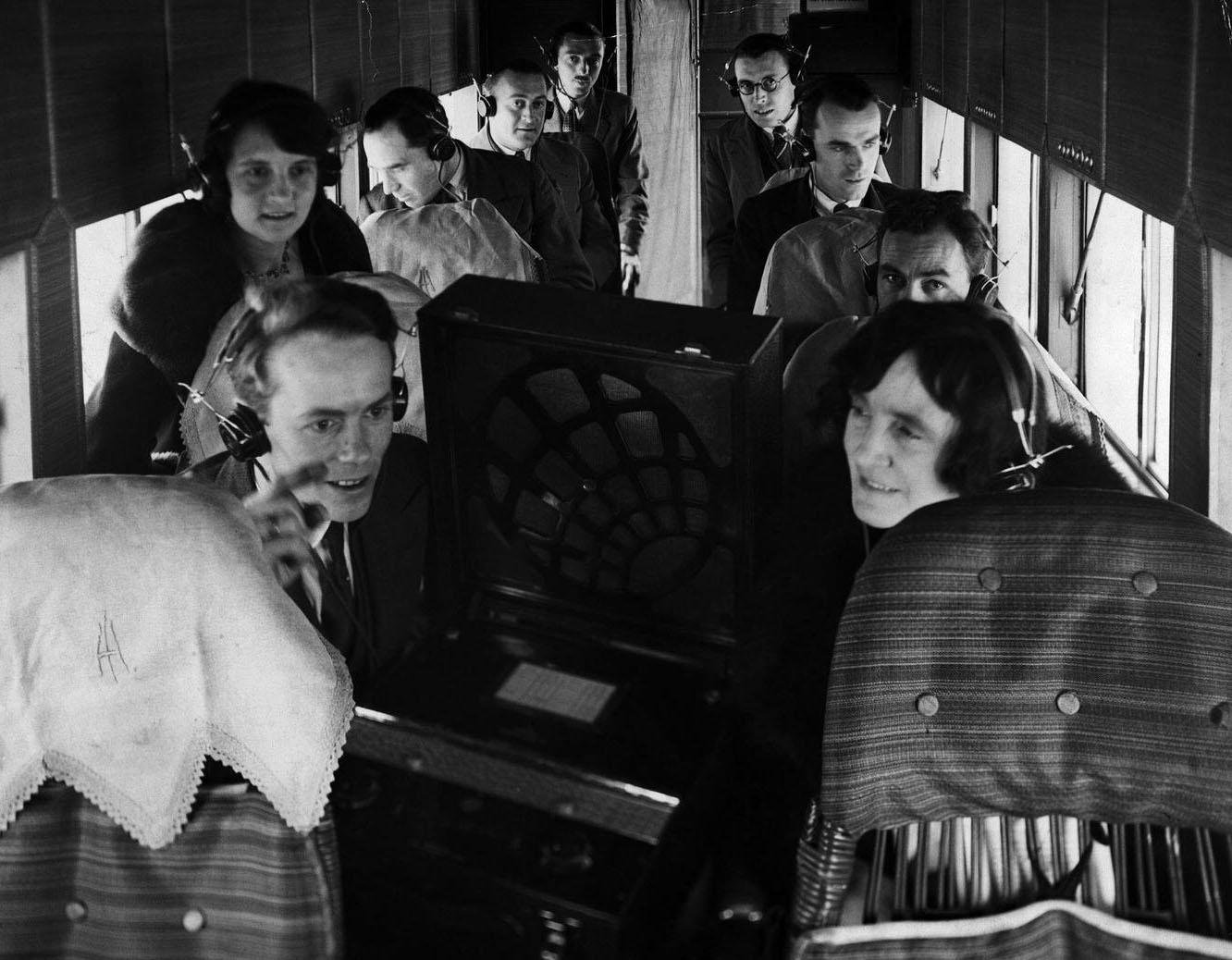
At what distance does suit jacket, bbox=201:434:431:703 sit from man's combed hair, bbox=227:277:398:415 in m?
0.11

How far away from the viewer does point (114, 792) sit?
4.69 feet

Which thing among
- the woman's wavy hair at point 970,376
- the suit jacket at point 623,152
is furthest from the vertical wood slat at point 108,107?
the suit jacket at point 623,152

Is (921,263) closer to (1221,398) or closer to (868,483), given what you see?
(1221,398)

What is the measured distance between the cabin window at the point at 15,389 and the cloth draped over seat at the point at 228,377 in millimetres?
219

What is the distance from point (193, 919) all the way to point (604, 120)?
126 inches

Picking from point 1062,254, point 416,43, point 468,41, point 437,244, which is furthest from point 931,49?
point 437,244

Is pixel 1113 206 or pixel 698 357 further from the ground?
pixel 1113 206

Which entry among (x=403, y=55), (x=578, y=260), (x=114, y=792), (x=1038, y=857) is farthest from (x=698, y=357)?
(x=403, y=55)

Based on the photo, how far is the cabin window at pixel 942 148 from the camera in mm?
3732

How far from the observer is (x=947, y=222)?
2.12 metres

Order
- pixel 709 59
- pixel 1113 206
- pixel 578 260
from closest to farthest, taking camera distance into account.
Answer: pixel 1113 206 → pixel 578 260 → pixel 709 59

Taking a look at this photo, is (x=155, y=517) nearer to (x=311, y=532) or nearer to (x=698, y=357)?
(x=311, y=532)

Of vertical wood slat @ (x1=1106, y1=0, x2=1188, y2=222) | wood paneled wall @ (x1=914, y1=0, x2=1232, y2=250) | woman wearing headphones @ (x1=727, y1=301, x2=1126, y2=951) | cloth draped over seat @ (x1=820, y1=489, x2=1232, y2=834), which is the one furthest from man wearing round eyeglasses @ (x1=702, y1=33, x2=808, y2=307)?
cloth draped over seat @ (x1=820, y1=489, x2=1232, y2=834)

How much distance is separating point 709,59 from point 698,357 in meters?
2.90
